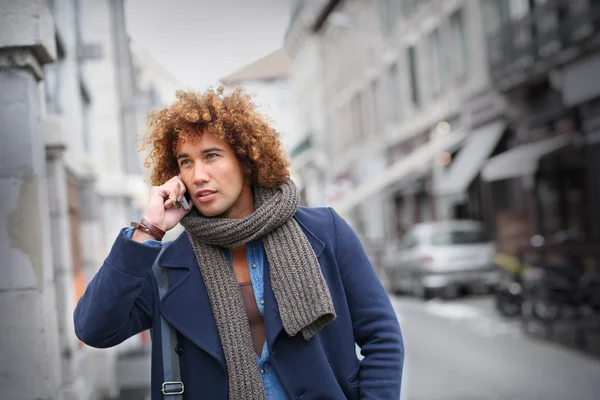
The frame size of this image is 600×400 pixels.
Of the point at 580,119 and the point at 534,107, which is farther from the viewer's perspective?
the point at 534,107

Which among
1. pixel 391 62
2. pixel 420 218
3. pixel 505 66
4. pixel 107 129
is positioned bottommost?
pixel 420 218

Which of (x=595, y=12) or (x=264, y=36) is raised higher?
(x=595, y=12)

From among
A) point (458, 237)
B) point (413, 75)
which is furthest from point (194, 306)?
point (413, 75)

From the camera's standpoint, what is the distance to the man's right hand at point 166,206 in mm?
2323

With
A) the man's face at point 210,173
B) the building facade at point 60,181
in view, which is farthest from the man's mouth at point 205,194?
the building facade at point 60,181

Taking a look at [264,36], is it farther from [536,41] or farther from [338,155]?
[338,155]

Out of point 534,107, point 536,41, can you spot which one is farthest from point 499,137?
point 536,41

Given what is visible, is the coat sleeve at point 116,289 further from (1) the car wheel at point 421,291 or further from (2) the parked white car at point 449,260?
(1) the car wheel at point 421,291

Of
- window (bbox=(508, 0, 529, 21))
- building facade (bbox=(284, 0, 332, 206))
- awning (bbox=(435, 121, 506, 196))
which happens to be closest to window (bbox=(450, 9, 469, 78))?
awning (bbox=(435, 121, 506, 196))

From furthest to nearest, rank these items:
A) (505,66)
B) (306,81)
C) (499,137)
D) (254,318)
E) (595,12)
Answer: (306,81) → (499,137) → (505,66) → (595,12) → (254,318)

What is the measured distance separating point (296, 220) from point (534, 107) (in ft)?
53.9

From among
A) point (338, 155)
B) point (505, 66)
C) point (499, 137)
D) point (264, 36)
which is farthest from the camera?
point (338, 155)

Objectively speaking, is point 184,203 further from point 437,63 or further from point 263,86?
point 437,63

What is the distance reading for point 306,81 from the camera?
44.4 m
